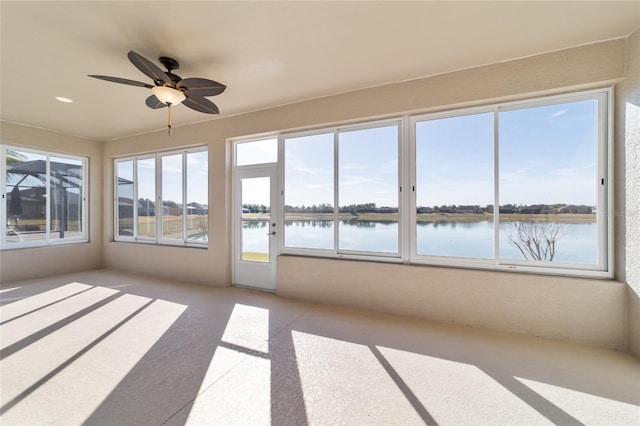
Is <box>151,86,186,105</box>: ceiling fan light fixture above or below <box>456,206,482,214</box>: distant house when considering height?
above

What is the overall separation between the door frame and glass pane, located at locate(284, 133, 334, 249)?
0.79 ft

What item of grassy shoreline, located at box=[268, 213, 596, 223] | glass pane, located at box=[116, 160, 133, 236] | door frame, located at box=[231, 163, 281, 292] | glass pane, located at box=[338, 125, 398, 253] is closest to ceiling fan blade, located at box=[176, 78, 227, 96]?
door frame, located at box=[231, 163, 281, 292]

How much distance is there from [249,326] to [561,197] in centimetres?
361

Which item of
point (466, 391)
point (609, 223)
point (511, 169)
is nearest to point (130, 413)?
point (466, 391)

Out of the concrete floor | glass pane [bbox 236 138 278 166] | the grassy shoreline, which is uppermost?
glass pane [bbox 236 138 278 166]

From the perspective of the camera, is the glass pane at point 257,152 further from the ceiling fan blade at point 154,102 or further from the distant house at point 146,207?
the distant house at point 146,207

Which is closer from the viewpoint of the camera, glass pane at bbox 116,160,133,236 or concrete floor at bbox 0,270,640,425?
concrete floor at bbox 0,270,640,425

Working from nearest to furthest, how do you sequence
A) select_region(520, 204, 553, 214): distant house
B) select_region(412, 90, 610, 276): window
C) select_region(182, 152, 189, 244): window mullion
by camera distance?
select_region(412, 90, 610, 276): window → select_region(520, 204, 553, 214): distant house → select_region(182, 152, 189, 244): window mullion

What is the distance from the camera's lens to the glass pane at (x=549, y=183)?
8.63 ft

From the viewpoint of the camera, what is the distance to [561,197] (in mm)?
2717

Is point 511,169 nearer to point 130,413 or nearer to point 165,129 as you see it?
point 130,413

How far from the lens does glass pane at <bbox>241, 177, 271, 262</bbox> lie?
14.1 ft

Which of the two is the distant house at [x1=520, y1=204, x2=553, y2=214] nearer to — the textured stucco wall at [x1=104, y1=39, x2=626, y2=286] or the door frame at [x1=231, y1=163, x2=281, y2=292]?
the textured stucco wall at [x1=104, y1=39, x2=626, y2=286]

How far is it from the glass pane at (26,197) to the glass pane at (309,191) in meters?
4.98
